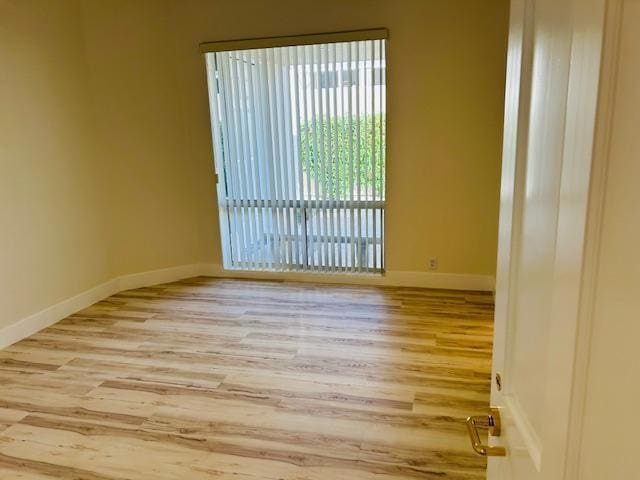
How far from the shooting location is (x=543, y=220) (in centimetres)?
76

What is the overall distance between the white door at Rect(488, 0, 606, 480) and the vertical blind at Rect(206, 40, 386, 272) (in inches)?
131

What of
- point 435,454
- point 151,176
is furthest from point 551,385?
point 151,176

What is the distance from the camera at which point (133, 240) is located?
4.54 meters

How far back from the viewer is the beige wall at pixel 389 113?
3.90 meters

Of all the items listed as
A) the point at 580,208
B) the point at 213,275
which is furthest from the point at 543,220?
the point at 213,275

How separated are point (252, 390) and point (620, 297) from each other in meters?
2.41

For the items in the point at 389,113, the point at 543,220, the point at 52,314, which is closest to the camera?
the point at 543,220

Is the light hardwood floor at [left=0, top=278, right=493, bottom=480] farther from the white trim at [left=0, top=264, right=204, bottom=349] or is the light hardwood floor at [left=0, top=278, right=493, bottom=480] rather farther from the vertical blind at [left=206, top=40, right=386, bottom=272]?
the vertical blind at [left=206, top=40, right=386, bottom=272]

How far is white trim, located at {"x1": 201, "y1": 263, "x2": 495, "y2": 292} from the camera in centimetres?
430

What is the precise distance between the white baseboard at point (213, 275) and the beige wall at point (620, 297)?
387 cm

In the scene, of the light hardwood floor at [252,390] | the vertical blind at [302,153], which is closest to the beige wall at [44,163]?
the light hardwood floor at [252,390]

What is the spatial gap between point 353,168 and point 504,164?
3.36 m

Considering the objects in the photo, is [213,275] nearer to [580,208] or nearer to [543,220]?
[543,220]

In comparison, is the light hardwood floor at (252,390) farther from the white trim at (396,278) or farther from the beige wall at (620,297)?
the beige wall at (620,297)
